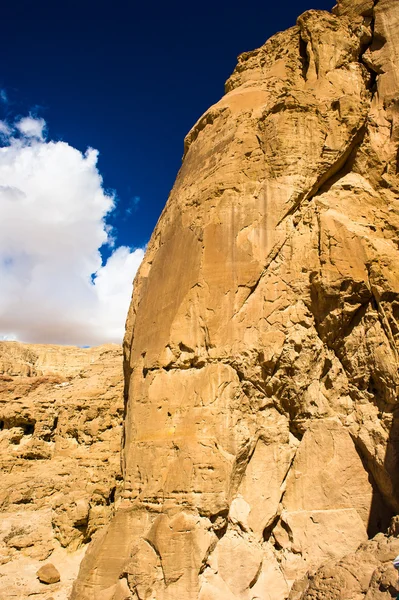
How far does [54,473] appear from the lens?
1686cm

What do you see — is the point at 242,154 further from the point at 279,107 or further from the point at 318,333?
the point at 318,333

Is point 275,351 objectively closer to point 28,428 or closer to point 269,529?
point 269,529

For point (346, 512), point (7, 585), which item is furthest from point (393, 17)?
point (7, 585)

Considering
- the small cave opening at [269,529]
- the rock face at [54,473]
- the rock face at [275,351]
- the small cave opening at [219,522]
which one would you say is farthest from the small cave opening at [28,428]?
the small cave opening at [269,529]

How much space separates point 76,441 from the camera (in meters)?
18.0

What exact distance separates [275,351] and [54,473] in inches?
403

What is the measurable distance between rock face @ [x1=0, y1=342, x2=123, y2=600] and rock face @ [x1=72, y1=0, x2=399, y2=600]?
4207mm

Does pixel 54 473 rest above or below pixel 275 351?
below

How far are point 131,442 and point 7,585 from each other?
17.9 ft

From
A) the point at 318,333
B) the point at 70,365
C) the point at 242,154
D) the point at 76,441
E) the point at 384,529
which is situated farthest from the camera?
the point at 70,365

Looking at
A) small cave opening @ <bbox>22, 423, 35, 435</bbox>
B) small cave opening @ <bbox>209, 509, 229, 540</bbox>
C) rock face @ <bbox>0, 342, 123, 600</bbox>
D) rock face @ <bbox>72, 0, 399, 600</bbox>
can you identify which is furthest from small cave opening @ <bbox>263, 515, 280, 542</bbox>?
small cave opening @ <bbox>22, 423, 35, 435</bbox>

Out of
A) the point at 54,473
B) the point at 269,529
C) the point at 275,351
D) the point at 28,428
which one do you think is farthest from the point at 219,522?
the point at 28,428

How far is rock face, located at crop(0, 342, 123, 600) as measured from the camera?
1402cm

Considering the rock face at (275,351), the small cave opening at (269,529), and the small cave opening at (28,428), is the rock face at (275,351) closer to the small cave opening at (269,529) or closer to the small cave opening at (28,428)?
the small cave opening at (269,529)
